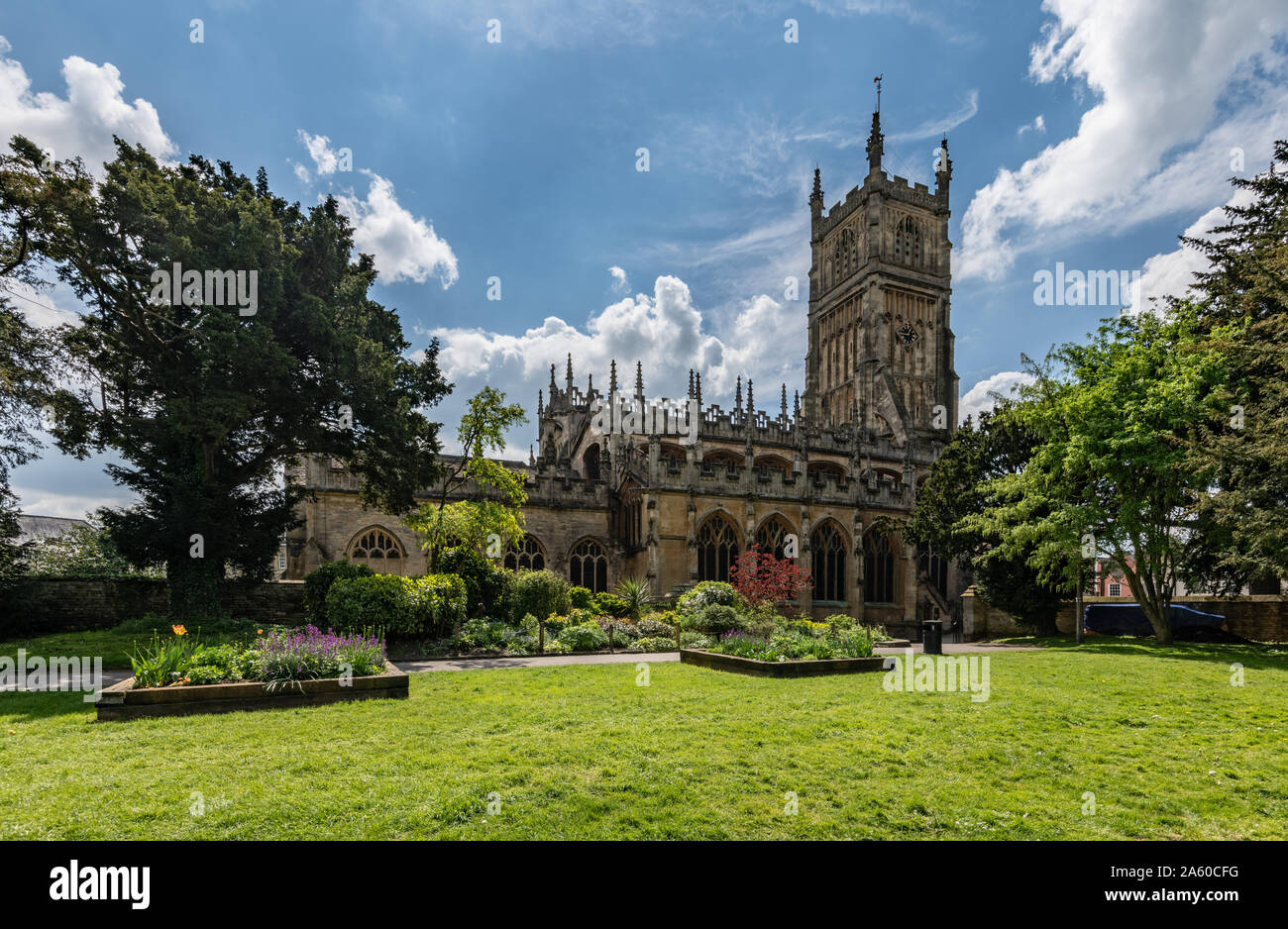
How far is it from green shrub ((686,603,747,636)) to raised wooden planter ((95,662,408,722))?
9058mm

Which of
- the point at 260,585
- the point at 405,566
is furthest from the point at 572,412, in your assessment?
the point at 260,585

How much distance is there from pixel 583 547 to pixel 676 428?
10334mm

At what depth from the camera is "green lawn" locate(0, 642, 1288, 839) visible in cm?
414

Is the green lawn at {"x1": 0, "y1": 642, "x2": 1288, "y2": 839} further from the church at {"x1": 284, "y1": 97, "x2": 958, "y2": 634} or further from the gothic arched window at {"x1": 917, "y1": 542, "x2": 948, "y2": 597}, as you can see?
the gothic arched window at {"x1": 917, "y1": 542, "x2": 948, "y2": 597}

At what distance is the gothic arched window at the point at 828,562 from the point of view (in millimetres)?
26750

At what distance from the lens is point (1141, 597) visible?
57.8ft

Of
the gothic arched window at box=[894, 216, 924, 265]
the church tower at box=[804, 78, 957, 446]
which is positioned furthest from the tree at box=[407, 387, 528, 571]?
the gothic arched window at box=[894, 216, 924, 265]

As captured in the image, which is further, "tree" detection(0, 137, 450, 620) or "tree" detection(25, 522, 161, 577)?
"tree" detection(25, 522, 161, 577)

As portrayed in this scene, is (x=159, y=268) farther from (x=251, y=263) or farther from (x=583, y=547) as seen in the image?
(x=583, y=547)

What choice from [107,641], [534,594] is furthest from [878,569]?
[107,641]

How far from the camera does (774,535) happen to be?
86.6ft

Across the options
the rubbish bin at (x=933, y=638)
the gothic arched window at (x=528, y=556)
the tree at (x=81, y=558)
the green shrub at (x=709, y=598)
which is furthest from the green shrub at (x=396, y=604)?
the tree at (x=81, y=558)

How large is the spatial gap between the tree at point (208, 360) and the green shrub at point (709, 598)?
318 inches

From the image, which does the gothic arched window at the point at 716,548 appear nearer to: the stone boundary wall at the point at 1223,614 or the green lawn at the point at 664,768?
the stone boundary wall at the point at 1223,614
